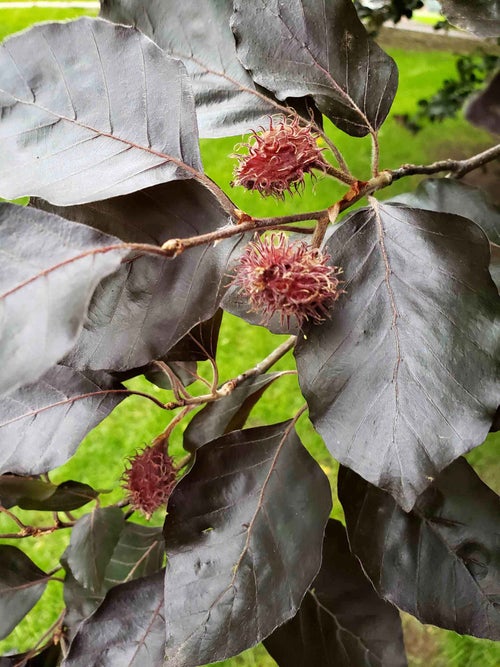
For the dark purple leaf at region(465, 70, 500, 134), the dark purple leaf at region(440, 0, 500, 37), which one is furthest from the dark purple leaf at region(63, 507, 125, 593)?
the dark purple leaf at region(465, 70, 500, 134)

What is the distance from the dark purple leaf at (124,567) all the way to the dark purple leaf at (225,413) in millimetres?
180

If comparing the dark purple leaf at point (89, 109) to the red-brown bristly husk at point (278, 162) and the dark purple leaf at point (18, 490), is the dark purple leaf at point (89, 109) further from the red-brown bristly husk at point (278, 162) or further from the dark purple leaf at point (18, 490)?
the dark purple leaf at point (18, 490)

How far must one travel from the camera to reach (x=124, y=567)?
3.18ft

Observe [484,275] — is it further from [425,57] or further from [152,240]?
[425,57]

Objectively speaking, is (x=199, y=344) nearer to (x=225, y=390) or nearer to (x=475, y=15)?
(x=225, y=390)

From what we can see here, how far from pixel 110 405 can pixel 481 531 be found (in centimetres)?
40

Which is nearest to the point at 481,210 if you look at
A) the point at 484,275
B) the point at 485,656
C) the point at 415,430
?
the point at 484,275

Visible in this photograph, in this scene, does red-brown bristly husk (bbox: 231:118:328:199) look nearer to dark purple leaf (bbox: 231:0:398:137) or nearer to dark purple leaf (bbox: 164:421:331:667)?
dark purple leaf (bbox: 231:0:398:137)

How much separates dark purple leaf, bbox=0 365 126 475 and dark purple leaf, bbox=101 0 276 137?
29cm

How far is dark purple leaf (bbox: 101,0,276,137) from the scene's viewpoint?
0.67 m

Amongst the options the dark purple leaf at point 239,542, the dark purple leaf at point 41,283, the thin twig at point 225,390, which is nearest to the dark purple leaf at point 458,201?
the thin twig at point 225,390

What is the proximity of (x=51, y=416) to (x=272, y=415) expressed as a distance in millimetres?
1574

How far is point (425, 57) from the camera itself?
12.4 feet

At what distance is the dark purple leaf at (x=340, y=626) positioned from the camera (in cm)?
75
